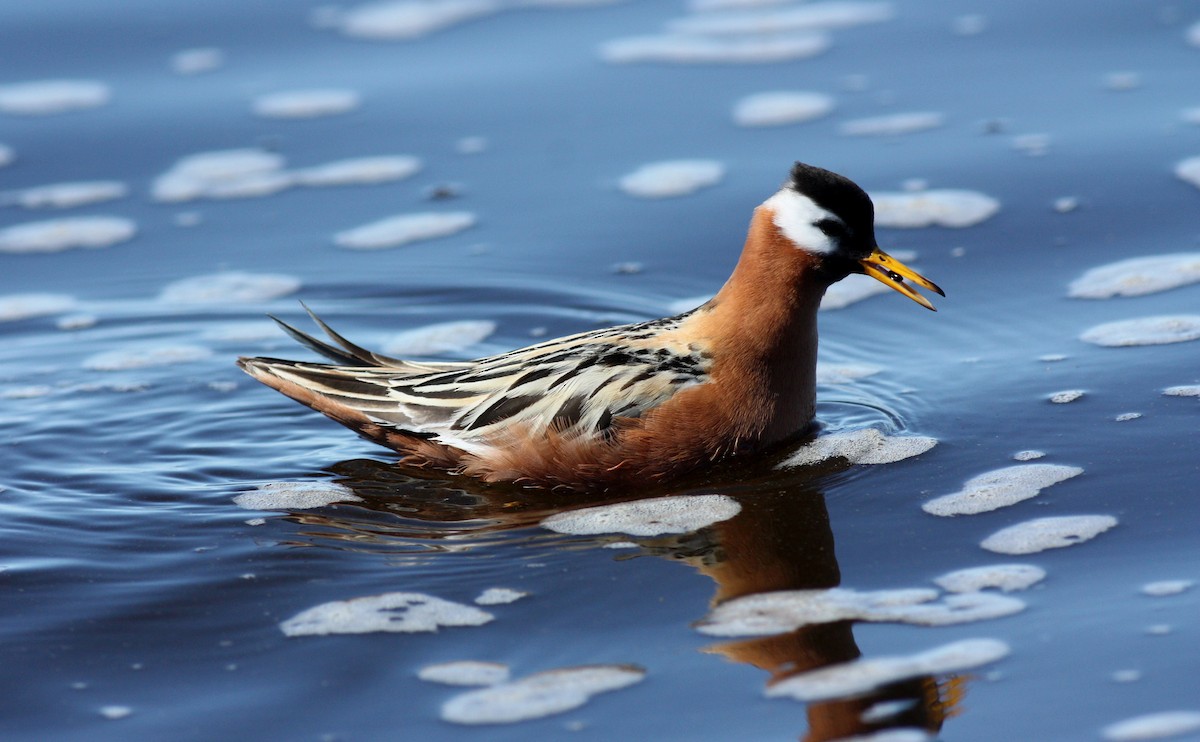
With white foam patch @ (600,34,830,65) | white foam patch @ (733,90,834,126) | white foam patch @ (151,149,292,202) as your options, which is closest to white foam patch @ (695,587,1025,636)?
white foam patch @ (733,90,834,126)

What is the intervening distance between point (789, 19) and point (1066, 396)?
6581 millimetres

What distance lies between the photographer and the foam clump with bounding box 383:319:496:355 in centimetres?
883

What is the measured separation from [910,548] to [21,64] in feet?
30.9

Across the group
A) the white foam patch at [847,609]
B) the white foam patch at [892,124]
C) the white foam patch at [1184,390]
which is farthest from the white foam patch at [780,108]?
the white foam patch at [847,609]

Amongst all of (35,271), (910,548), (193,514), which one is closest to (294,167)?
(35,271)

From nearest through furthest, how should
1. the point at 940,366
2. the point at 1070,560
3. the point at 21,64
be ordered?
the point at 1070,560 < the point at 940,366 < the point at 21,64

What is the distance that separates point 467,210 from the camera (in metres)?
10.4

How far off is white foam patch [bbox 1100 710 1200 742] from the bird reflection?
493mm

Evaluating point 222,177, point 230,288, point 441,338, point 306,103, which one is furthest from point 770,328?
point 306,103

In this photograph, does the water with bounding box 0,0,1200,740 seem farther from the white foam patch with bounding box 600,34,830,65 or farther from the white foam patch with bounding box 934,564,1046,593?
the white foam patch with bounding box 600,34,830,65

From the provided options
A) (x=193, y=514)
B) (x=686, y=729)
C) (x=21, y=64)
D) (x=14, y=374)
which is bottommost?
(x=686, y=729)

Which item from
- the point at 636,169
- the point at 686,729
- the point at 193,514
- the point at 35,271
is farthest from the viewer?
the point at 636,169

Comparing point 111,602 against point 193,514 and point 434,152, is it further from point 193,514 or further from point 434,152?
point 434,152

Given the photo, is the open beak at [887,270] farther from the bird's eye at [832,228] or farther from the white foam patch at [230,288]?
the white foam patch at [230,288]
